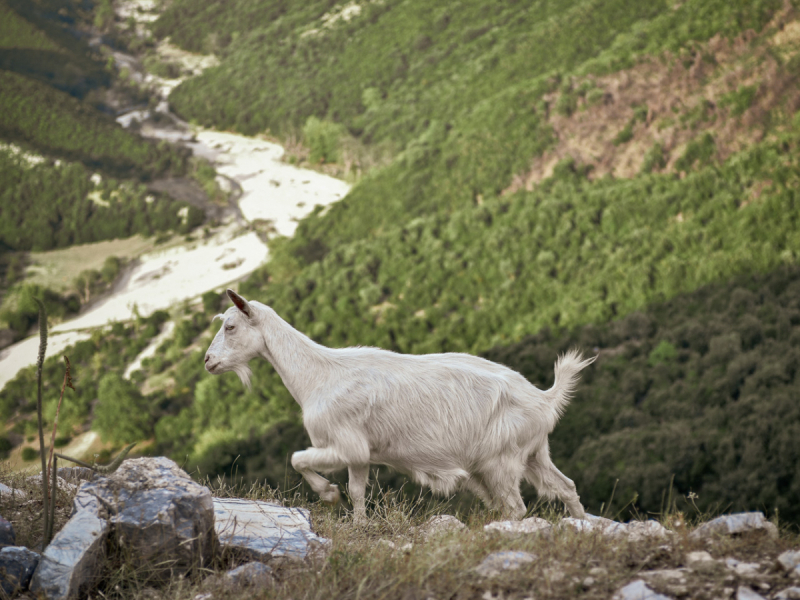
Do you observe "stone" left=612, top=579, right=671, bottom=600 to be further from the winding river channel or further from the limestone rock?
the winding river channel

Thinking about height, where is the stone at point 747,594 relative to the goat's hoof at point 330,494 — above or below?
below

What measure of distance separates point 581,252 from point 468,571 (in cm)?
3872

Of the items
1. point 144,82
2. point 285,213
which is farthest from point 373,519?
point 144,82

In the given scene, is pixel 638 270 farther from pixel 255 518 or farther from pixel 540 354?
pixel 255 518

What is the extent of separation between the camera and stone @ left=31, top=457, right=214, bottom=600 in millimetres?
5352

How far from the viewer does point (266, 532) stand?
645cm

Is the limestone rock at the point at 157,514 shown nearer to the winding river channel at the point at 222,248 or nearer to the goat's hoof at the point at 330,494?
the goat's hoof at the point at 330,494

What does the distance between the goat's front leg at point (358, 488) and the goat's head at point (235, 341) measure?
67.2 inches

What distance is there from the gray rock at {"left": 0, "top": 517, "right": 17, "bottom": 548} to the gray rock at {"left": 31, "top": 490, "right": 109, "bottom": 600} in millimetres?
950

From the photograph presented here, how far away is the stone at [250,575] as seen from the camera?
555 cm

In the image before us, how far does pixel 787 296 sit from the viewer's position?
31.5 m

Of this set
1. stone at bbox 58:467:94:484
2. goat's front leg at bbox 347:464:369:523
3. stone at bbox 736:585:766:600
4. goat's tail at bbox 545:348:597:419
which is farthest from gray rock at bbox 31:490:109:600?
stone at bbox 736:585:766:600

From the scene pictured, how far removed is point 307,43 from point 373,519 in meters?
76.2

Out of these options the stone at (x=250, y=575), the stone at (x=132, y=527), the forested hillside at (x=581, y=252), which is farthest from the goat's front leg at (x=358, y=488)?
the forested hillside at (x=581, y=252)
